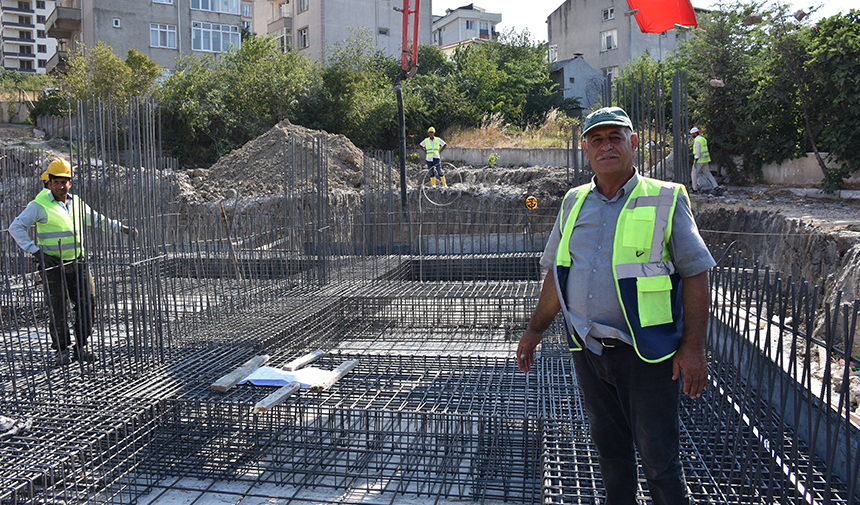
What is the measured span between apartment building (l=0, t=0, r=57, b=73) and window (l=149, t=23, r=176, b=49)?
4432 centimetres

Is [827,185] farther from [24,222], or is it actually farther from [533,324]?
[24,222]

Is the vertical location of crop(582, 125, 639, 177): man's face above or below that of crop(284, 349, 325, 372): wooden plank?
above

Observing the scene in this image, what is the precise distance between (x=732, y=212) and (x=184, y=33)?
27.0m

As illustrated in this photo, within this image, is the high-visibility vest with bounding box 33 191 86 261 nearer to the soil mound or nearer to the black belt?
the black belt

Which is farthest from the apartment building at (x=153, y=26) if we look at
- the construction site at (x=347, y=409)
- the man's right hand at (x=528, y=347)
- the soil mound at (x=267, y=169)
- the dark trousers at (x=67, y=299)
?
the man's right hand at (x=528, y=347)

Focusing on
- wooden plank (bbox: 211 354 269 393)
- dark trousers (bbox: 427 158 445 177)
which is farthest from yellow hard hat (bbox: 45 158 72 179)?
dark trousers (bbox: 427 158 445 177)

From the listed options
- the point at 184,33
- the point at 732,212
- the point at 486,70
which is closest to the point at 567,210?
the point at 732,212

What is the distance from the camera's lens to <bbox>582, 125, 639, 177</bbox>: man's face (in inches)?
94.0

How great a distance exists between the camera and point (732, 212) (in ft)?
41.1

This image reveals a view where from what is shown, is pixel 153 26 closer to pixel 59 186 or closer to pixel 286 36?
pixel 286 36

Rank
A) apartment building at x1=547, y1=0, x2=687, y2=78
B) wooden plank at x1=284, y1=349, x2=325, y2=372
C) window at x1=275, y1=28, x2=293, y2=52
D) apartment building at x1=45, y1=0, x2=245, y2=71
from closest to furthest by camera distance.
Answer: wooden plank at x1=284, y1=349, x2=325, y2=372, apartment building at x1=45, y1=0, x2=245, y2=71, apartment building at x1=547, y1=0, x2=687, y2=78, window at x1=275, y1=28, x2=293, y2=52

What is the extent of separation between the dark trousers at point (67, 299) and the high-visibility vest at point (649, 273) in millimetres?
3807

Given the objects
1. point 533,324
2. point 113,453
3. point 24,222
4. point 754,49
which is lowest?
point 113,453

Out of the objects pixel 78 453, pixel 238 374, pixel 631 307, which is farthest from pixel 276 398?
pixel 631 307
